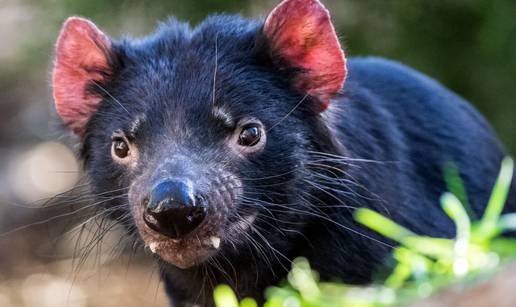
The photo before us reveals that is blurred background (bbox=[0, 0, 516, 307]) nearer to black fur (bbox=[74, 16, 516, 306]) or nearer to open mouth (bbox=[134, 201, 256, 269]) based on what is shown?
black fur (bbox=[74, 16, 516, 306])

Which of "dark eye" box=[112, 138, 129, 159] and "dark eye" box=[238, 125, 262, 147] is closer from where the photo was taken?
"dark eye" box=[238, 125, 262, 147]

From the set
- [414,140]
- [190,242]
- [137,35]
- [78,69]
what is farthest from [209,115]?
[137,35]

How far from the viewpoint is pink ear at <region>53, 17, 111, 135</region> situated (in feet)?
16.6

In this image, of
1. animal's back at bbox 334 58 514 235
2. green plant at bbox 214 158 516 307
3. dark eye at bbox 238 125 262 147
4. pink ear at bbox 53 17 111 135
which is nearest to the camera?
green plant at bbox 214 158 516 307

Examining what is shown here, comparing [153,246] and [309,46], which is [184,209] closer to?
[153,246]

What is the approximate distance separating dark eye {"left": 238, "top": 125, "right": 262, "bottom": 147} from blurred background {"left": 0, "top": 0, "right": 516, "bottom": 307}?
228 centimetres

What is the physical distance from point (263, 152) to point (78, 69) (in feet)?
3.38

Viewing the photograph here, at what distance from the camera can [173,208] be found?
4062mm

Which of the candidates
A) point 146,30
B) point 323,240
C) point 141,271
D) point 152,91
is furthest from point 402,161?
point 141,271

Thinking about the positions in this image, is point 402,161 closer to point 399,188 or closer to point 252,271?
point 399,188

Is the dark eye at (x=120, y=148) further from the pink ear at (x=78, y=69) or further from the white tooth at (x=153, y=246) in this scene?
the white tooth at (x=153, y=246)

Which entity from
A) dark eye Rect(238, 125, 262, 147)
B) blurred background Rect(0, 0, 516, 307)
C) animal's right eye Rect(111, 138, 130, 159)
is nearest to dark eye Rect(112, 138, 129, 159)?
animal's right eye Rect(111, 138, 130, 159)

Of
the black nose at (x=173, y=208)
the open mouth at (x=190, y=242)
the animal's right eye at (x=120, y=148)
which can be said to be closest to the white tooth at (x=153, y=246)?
the open mouth at (x=190, y=242)

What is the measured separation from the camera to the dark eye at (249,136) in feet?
15.1
